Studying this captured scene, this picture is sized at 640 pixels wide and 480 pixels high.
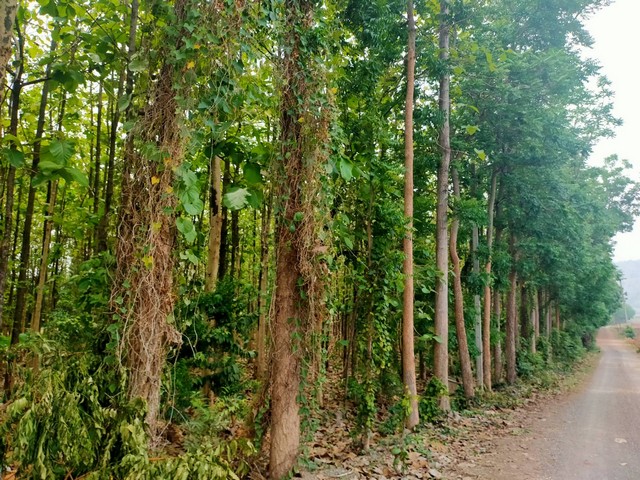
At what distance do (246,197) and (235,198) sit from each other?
312mm

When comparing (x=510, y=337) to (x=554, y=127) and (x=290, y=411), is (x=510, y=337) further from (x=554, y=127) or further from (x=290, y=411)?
(x=290, y=411)

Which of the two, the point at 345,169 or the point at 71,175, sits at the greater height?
the point at 345,169

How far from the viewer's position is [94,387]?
Answer: 3.10 m

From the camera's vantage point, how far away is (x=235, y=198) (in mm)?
4109

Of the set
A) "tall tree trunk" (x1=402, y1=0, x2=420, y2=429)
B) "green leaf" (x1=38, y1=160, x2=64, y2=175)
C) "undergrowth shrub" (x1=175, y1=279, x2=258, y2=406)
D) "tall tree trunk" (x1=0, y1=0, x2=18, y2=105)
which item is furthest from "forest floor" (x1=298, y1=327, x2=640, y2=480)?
"tall tree trunk" (x1=0, y1=0, x2=18, y2=105)

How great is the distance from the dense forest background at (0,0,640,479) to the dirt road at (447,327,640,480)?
169 cm

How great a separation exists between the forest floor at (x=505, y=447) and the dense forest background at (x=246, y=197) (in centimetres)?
59

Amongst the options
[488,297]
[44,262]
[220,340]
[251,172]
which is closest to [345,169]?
[251,172]

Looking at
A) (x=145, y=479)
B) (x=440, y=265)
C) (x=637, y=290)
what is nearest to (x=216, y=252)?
(x=440, y=265)

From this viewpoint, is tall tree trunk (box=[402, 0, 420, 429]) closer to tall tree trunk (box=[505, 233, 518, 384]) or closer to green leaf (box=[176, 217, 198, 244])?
green leaf (box=[176, 217, 198, 244])

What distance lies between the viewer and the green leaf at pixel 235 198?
4.01 meters

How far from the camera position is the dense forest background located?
3289mm

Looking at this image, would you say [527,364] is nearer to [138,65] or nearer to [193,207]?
[193,207]

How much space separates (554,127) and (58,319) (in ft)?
38.4
